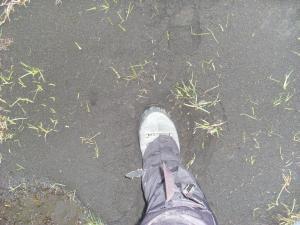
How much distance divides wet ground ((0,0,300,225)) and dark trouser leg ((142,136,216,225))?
0.50 ft

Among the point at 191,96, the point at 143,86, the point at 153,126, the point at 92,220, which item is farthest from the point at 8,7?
the point at 92,220

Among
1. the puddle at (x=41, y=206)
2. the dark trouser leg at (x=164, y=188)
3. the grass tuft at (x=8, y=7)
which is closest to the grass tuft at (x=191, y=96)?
the dark trouser leg at (x=164, y=188)

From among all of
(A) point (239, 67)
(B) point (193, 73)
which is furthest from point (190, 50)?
(A) point (239, 67)

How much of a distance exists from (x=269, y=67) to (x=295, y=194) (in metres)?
0.85

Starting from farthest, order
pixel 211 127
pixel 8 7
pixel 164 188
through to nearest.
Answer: pixel 211 127 < pixel 8 7 < pixel 164 188

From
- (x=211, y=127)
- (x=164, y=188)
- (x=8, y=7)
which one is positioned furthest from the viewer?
(x=211, y=127)

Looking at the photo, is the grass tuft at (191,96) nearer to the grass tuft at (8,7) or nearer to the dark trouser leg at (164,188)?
the dark trouser leg at (164,188)

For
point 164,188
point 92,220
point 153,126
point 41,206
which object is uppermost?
point 153,126

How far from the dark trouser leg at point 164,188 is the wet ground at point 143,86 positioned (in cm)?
15

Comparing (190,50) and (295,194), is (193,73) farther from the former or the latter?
(295,194)

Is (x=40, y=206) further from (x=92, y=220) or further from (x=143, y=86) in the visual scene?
(x=143, y=86)

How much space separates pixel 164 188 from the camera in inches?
93.7

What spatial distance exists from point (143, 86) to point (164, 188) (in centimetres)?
68

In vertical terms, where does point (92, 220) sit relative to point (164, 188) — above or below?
below
